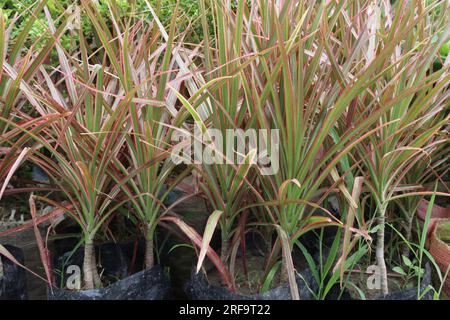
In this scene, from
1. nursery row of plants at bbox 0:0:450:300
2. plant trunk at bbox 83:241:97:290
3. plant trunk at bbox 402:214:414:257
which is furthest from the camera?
plant trunk at bbox 402:214:414:257

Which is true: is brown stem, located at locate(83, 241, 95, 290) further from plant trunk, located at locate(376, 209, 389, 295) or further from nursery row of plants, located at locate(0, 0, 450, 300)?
plant trunk, located at locate(376, 209, 389, 295)

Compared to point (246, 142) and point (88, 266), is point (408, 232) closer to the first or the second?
point (246, 142)

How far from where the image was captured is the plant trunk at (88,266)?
1327 millimetres

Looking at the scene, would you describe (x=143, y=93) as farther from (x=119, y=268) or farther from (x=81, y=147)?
(x=119, y=268)

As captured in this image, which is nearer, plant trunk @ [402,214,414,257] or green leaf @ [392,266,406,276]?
green leaf @ [392,266,406,276]

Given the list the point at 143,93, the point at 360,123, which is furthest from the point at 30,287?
the point at 360,123

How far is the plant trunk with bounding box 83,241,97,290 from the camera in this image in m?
1.33

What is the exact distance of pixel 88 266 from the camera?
133 centimetres

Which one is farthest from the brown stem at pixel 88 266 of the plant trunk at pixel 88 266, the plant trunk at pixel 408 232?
the plant trunk at pixel 408 232

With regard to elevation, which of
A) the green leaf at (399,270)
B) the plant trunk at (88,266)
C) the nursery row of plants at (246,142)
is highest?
the nursery row of plants at (246,142)

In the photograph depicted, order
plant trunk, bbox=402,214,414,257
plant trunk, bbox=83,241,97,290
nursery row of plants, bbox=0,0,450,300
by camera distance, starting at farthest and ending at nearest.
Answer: plant trunk, bbox=402,214,414,257 → plant trunk, bbox=83,241,97,290 → nursery row of plants, bbox=0,0,450,300

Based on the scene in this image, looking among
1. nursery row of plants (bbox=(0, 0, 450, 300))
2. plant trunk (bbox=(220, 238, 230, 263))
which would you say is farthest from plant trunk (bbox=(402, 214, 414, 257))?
plant trunk (bbox=(220, 238, 230, 263))

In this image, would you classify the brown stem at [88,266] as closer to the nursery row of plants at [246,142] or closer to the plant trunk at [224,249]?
the nursery row of plants at [246,142]

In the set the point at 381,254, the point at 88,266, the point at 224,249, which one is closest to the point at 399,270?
the point at 381,254
